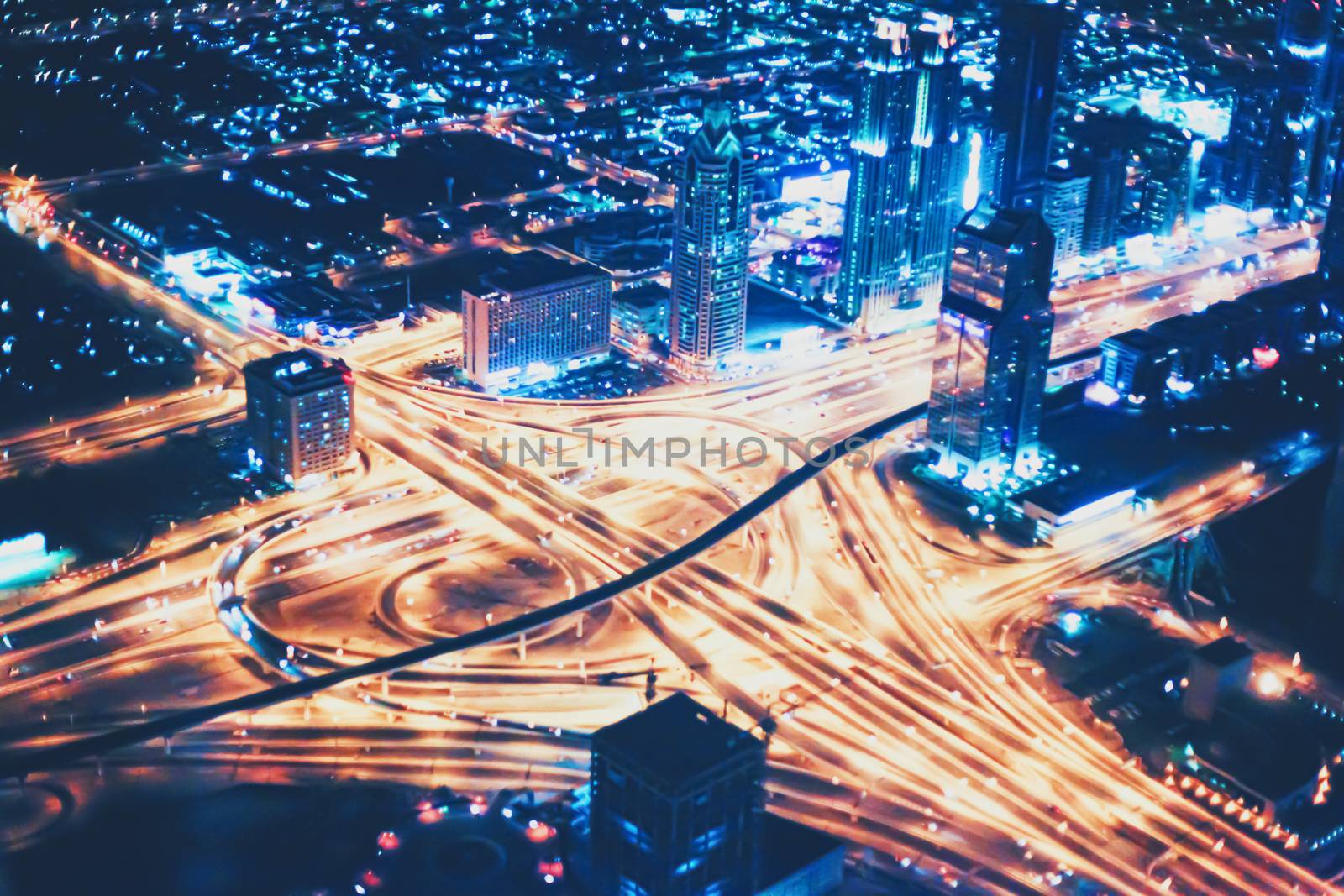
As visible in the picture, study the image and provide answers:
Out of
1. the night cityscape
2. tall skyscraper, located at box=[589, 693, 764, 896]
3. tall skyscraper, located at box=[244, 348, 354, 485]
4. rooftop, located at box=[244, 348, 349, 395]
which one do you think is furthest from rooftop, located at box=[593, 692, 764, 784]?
rooftop, located at box=[244, 348, 349, 395]

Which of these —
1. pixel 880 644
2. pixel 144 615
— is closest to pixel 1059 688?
pixel 880 644

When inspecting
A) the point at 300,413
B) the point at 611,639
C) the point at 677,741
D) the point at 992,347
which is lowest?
the point at 611,639

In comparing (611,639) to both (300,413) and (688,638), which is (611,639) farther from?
(300,413)

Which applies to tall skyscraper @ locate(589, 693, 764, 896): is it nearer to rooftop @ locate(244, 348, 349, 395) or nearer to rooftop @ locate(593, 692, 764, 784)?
rooftop @ locate(593, 692, 764, 784)

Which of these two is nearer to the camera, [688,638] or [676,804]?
[676,804]

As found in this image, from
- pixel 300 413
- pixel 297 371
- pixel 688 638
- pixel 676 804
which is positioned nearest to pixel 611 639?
pixel 688 638

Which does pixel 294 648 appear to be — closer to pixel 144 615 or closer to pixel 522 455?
pixel 144 615
